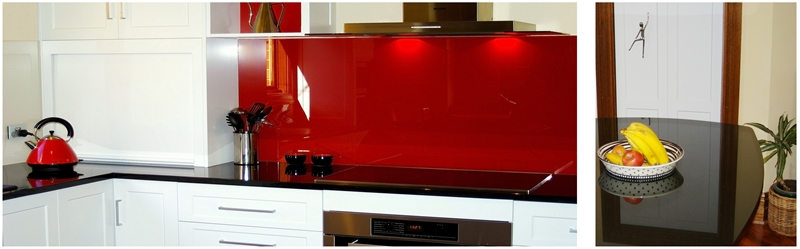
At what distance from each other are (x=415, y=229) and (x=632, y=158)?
1.06 meters

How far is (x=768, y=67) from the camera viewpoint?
5.93 m

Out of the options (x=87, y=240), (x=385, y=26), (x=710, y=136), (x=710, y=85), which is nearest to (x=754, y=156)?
(x=710, y=136)

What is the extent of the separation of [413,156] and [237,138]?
896 millimetres

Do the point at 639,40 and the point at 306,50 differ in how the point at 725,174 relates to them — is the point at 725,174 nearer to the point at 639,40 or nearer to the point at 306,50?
the point at 306,50

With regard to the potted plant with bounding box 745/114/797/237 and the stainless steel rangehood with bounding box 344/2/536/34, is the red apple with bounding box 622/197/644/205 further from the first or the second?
the potted plant with bounding box 745/114/797/237

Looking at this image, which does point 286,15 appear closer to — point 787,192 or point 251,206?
point 251,206

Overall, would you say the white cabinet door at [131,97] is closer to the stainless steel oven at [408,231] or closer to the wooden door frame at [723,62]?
the stainless steel oven at [408,231]

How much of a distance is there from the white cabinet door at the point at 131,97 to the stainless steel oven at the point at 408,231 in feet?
3.09

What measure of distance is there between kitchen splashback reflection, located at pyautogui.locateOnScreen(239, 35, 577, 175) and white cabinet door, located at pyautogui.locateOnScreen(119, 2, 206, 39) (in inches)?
13.9

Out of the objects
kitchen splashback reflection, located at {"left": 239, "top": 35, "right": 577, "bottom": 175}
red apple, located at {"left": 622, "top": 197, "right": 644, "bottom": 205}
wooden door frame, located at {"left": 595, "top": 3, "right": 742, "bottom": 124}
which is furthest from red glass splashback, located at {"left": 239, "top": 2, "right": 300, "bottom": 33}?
wooden door frame, located at {"left": 595, "top": 3, "right": 742, "bottom": 124}

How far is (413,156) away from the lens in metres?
3.73

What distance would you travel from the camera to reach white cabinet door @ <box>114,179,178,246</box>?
11.1 feet

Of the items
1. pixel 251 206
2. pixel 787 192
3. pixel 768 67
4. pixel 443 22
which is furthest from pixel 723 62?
pixel 251 206

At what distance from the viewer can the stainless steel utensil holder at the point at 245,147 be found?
149 inches
